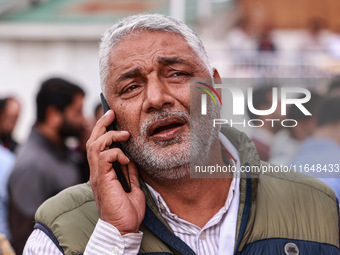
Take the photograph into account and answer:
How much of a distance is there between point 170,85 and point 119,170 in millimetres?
341

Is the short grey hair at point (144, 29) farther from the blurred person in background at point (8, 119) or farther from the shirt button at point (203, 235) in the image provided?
the blurred person in background at point (8, 119)

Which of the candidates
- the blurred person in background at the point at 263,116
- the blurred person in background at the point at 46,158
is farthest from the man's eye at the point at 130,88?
the blurred person in background at the point at 46,158

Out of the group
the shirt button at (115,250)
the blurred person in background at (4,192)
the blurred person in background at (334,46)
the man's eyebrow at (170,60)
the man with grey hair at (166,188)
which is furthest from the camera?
the blurred person in background at (334,46)

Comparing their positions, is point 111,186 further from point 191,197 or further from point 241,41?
point 241,41

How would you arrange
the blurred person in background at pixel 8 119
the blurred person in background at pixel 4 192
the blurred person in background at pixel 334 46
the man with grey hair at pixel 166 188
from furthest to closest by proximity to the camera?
the blurred person in background at pixel 334 46
the blurred person in background at pixel 8 119
the blurred person in background at pixel 4 192
the man with grey hair at pixel 166 188

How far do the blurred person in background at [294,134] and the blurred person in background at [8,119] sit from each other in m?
4.52

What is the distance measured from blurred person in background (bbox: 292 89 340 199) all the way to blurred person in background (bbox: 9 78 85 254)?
2164 mm

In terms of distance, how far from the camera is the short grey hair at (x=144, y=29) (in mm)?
1936

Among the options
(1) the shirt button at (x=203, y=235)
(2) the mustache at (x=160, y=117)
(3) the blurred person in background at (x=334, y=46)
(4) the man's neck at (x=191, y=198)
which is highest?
(3) the blurred person in background at (x=334, y=46)

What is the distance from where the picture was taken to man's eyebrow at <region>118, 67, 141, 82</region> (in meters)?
1.89

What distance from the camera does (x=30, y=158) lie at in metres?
4.05

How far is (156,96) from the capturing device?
1.81 meters

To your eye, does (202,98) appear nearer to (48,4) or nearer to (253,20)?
(253,20)

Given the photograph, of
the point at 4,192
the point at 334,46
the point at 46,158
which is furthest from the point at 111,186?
the point at 334,46
